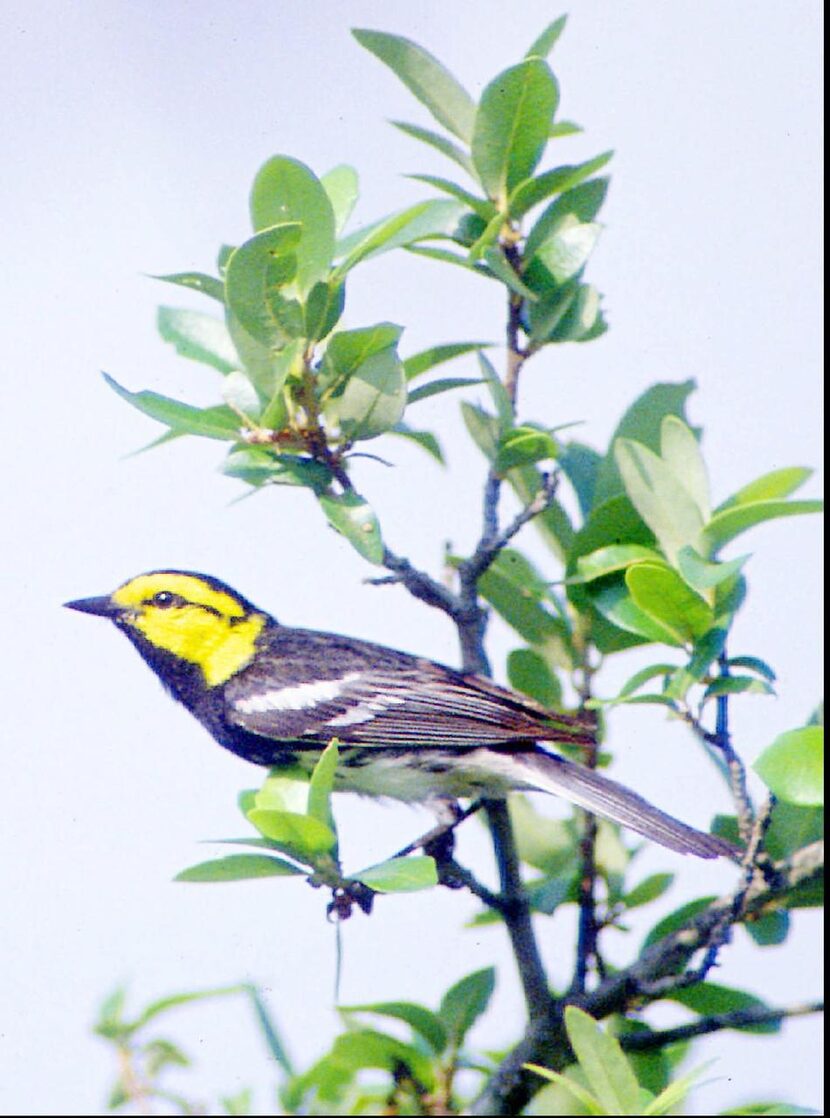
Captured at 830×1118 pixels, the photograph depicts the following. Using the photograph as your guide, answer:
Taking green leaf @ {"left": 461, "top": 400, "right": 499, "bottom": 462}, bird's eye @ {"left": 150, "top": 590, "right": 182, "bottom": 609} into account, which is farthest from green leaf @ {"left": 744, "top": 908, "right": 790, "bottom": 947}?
bird's eye @ {"left": 150, "top": 590, "right": 182, "bottom": 609}

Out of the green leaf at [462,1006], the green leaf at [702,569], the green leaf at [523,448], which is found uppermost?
the green leaf at [523,448]

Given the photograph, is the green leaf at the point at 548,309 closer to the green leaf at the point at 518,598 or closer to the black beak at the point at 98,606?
the green leaf at the point at 518,598

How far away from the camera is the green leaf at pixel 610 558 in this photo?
215 cm

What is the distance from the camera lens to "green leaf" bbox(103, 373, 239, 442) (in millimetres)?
2082

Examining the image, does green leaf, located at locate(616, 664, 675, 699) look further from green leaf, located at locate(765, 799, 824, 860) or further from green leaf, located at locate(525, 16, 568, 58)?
green leaf, located at locate(525, 16, 568, 58)

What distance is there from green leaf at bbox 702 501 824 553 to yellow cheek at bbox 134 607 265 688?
1.63 meters

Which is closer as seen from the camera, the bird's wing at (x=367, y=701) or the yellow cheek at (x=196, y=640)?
the bird's wing at (x=367, y=701)

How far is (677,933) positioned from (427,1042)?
1.55 feet

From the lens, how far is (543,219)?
232 centimetres

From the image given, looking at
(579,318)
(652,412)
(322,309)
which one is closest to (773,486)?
(652,412)

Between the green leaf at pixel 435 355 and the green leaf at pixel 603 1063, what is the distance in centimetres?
110

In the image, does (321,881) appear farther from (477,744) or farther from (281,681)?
(281,681)

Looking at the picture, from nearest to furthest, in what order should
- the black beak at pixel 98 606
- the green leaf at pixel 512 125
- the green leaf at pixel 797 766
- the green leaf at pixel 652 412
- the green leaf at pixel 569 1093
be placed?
the green leaf at pixel 569 1093
the green leaf at pixel 797 766
the green leaf at pixel 512 125
the green leaf at pixel 652 412
the black beak at pixel 98 606

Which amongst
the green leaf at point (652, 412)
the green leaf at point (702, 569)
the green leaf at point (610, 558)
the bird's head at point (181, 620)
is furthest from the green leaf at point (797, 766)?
the bird's head at point (181, 620)
